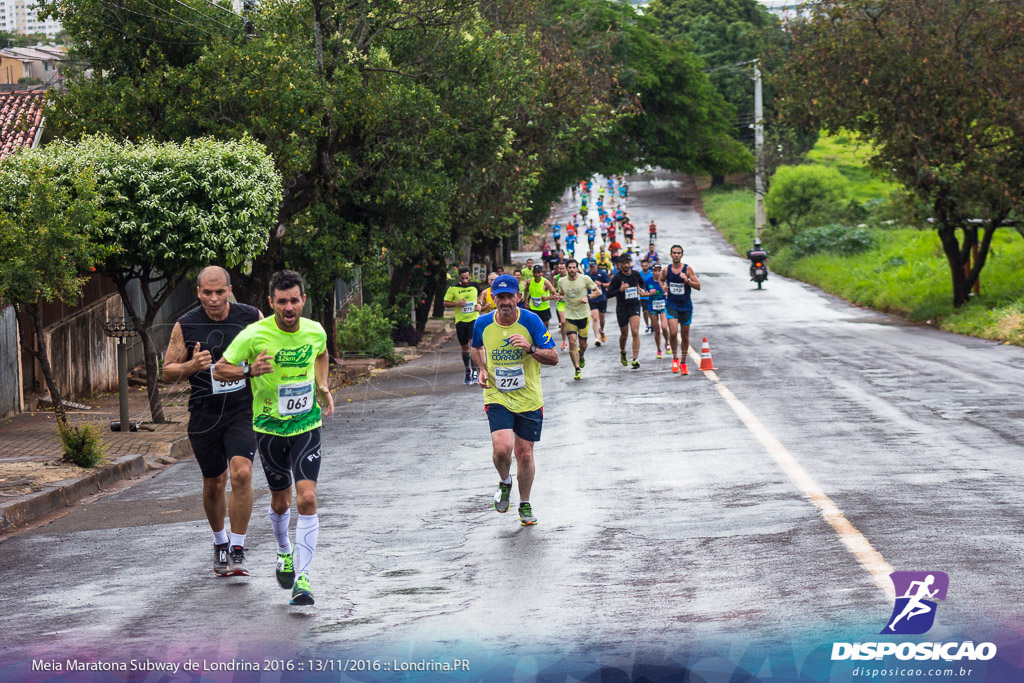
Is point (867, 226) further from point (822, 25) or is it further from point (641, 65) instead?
point (822, 25)

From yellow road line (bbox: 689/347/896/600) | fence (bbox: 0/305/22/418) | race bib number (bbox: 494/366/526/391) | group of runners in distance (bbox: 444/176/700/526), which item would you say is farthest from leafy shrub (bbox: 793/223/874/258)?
race bib number (bbox: 494/366/526/391)

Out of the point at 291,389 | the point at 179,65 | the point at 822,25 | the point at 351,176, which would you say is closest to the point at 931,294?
the point at 822,25

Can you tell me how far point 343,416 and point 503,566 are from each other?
10344 millimetres

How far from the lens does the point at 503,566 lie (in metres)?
7.83

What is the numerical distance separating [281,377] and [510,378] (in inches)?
92.7

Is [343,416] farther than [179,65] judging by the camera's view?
No

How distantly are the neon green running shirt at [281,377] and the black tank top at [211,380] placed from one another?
23.4 inches

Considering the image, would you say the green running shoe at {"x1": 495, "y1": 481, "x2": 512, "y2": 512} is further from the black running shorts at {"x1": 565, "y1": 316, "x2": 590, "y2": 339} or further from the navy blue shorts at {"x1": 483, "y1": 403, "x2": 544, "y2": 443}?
the black running shorts at {"x1": 565, "y1": 316, "x2": 590, "y2": 339}

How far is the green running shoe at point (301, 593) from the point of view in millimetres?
6922

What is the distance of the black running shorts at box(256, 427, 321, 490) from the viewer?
7273 mm

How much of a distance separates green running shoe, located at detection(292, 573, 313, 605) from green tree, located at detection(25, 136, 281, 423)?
9493mm

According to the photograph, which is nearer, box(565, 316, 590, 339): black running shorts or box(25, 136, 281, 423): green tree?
box(25, 136, 281, 423): green tree

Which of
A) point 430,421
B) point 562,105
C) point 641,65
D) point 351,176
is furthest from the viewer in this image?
point 641,65

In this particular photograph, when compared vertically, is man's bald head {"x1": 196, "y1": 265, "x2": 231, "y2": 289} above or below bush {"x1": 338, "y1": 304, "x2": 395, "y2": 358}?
above
